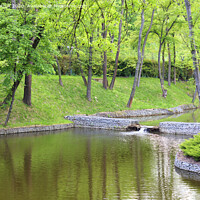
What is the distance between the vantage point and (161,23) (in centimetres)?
3198

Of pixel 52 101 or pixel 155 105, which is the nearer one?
pixel 52 101

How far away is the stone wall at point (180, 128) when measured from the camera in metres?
16.7

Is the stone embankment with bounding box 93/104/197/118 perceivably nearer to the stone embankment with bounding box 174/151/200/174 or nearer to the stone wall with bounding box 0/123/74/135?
the stone wall with bounding box 0/123/74/135

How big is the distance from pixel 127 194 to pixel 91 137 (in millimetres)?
8856

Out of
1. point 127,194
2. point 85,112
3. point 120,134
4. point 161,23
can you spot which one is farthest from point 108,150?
point 161,23

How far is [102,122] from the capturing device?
19844mm

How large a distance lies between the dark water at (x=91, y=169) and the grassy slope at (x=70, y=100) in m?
3.39

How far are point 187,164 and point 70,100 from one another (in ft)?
50.2

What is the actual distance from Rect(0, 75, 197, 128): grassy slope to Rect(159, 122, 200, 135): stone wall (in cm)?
666

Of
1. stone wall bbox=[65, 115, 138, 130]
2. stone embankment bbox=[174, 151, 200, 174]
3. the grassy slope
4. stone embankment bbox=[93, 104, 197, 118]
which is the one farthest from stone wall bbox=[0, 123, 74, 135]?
stone embankment bbox=[174, 151, 200, 174]

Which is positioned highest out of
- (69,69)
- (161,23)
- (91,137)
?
(161,23)

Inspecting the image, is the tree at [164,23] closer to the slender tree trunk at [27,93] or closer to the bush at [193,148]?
the slender tree trunk at [27,93]

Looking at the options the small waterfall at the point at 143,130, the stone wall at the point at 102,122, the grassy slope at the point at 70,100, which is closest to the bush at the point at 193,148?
the small waterfall at the point at 143,130

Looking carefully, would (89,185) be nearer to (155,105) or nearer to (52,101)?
(52,101)
